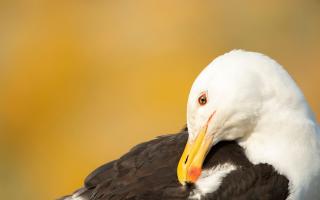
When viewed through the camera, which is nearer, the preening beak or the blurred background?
the preening beak

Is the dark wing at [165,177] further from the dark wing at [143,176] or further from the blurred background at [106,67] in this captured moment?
the blurred background at [106,67]

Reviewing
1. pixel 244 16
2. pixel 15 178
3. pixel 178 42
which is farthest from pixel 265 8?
pixel 15 178

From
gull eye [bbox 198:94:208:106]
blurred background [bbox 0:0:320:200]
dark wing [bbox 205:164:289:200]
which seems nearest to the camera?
dark wing [bbox 205:164:289:200]

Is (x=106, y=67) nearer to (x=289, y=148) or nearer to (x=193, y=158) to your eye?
(x=193, y=158)

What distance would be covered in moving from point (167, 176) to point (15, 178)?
21.3ft

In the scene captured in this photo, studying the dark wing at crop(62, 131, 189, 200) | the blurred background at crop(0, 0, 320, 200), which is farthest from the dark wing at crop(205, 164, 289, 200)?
the blurred background at crop(0, 0, 320, 200)

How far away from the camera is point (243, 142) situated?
7.99 m

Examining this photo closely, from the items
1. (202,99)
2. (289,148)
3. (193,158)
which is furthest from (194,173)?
(289,148)

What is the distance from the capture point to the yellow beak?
7.79 meters

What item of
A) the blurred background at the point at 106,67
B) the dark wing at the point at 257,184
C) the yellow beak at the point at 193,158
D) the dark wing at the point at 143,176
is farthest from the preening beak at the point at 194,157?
the blurred background at the point at 106,67

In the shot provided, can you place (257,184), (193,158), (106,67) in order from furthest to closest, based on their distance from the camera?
1. (106,67)
2. (193,158)
3. (257,184)

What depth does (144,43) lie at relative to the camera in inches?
586

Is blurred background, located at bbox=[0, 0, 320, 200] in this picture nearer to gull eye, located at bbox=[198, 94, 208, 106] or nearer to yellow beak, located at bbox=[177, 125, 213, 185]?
yellow beak, located at bbox=[177, 125, 213, 185]

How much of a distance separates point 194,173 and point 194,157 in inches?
5.1
